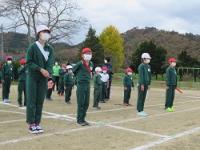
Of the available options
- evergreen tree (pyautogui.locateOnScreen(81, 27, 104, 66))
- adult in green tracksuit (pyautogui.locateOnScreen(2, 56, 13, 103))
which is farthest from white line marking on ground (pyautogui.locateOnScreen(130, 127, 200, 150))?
evergreen tree (pyautogui.locateOnScreen(81, 27, 104, 66))

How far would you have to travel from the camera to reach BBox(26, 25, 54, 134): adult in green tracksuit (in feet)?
31.3

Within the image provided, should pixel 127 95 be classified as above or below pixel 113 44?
below

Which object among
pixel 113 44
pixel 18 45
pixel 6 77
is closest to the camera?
pixel 6 77

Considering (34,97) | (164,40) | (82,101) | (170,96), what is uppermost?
(164,40)

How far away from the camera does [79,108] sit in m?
11.3

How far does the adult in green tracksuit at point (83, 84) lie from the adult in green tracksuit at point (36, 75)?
1.76 metres

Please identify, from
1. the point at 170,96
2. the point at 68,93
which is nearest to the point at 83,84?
the point at 170,96

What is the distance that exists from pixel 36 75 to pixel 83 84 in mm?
2094

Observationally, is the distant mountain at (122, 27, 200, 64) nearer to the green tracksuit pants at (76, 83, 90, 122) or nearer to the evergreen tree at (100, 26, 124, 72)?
the evergreen tree at (100, 26, 124, 72)

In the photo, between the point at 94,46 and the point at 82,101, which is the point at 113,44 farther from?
the point at 82,101

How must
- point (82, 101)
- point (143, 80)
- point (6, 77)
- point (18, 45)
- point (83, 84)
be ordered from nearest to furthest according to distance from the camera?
point (82, 101) < point (83, 84) < point (143, 80) < point (6, 77) < point (18, 45)

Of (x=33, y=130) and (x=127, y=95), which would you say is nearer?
(x=33, y=130)

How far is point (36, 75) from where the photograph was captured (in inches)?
380

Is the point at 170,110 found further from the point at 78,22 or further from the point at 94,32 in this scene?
the point at 94,32
